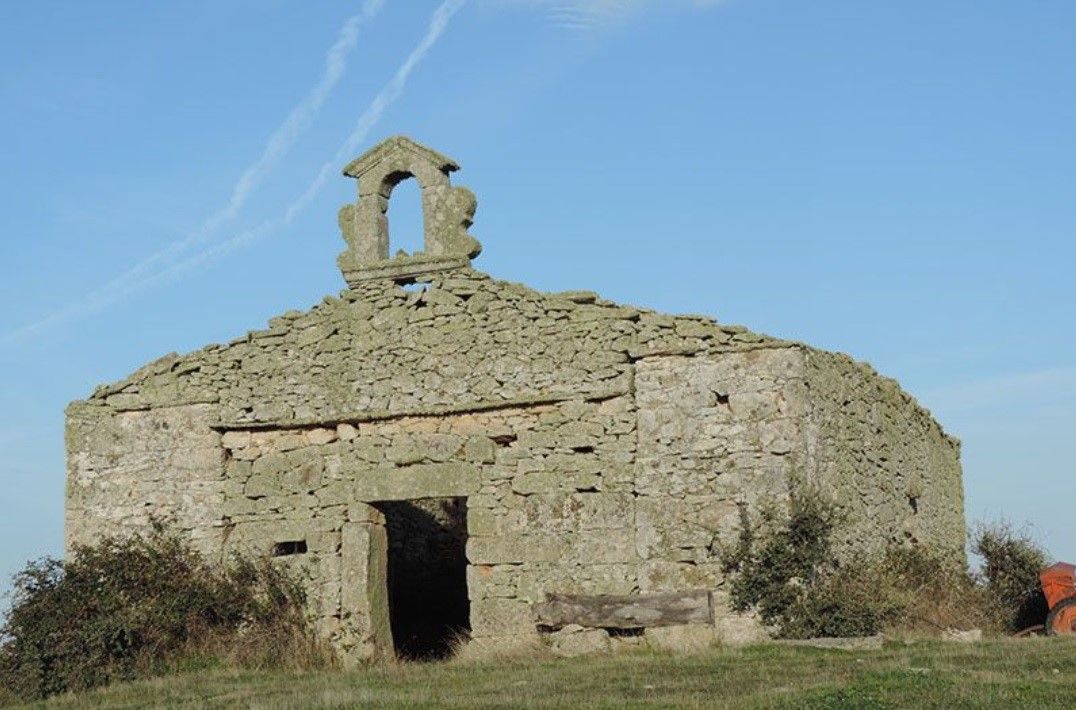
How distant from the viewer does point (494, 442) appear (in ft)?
61.2

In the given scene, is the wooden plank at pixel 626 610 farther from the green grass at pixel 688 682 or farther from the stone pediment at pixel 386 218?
the stone pediment at pixel 386 218

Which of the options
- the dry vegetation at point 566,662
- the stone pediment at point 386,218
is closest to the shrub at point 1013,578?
the dry vegetation at point 566,662

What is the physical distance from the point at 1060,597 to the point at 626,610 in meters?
6.28

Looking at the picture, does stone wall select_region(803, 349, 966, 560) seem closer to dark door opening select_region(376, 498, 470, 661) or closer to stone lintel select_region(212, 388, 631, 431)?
stone lintel select_region(212, 388, 631, 431)

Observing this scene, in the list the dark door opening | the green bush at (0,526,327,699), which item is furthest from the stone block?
the dark door opening

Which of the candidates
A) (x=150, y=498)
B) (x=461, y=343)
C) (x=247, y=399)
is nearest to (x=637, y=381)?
(x=461, y=343)

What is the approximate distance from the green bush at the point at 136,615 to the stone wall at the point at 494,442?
452 millimetres

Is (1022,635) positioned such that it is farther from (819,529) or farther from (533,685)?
(533,685)

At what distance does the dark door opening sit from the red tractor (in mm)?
8090

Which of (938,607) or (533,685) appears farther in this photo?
(938,607)

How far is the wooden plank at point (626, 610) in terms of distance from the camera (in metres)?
17.2

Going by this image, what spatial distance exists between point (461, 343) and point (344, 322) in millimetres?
1733

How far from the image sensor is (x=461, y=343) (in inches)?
745

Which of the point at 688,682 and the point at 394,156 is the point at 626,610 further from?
the point at 394,156
